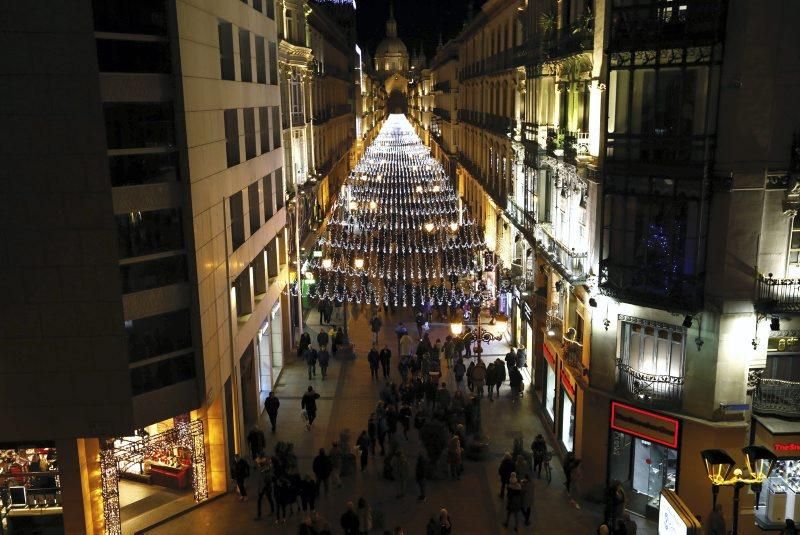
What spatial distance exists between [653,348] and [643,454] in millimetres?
2683

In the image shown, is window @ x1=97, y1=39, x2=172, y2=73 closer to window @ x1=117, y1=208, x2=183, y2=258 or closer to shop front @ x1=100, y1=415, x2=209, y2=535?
window @ x1=117, y1=208, x2=183, y2=258

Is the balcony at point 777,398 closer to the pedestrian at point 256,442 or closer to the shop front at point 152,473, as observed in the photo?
the pedestrian at point 256,442

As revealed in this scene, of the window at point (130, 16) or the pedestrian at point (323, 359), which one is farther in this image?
the pedestrian at point (323, 359)

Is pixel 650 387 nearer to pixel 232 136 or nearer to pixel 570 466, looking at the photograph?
pixel 570 466

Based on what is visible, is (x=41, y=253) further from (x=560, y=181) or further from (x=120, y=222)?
(x=560, y=181)

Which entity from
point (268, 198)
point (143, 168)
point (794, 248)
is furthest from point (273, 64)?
point (794, 248)

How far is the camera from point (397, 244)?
147ft

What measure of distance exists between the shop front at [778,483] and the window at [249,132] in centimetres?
1598

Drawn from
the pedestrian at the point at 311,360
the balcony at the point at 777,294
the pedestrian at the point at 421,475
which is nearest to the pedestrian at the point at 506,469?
the pedestrian at the point at 421,475

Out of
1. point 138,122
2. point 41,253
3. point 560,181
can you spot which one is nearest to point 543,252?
point 560,181

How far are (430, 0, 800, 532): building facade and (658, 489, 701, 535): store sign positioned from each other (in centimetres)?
287

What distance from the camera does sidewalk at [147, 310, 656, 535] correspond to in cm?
1717

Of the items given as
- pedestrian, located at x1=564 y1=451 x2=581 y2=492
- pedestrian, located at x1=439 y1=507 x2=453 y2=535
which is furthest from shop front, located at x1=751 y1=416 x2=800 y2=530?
pedestrian, located at x1=439 y1=507 x2=453 y2=535

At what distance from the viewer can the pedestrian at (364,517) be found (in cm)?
1599
